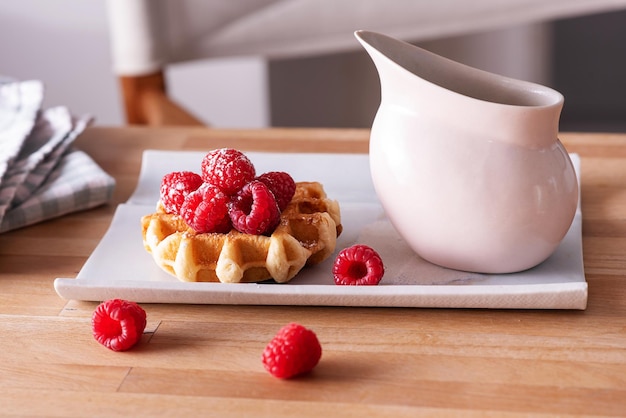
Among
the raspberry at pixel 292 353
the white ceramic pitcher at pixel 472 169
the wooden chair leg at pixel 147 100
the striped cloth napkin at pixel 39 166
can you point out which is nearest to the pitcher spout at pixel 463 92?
the white ceramic pitcher at pixel 472 169

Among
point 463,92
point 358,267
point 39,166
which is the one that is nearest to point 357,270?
point 358,267

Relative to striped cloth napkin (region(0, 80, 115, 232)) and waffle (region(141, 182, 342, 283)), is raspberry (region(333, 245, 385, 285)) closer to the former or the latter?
waffle (region(141, 182, 342, 283))

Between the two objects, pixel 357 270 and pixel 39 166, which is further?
pixel 39 166

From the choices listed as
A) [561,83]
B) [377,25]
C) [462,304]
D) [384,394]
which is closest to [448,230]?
[462,304]

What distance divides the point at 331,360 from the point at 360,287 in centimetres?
9

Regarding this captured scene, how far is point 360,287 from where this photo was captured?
886 millimetres

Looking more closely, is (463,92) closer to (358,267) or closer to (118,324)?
(358,267)

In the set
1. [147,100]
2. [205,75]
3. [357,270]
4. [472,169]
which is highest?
[472,169]

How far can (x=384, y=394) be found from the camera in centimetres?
77

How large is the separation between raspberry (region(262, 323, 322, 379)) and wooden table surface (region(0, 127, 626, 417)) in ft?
0.04

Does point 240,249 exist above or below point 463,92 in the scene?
below

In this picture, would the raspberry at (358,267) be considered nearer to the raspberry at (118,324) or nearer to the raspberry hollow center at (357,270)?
the raspberry hollow center at (357,270)

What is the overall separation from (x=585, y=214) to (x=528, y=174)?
0.27m

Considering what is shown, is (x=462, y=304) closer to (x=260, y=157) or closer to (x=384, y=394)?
(x=384, y=394)
